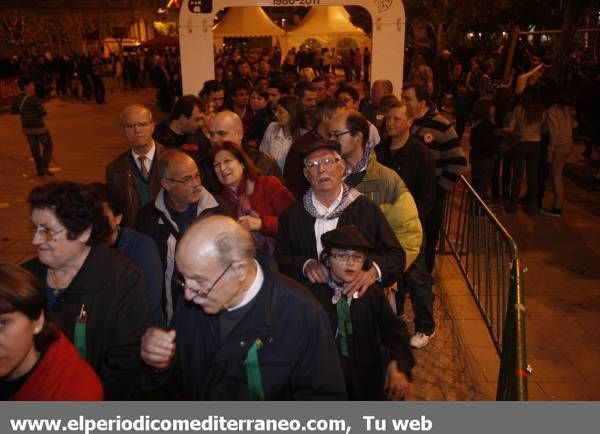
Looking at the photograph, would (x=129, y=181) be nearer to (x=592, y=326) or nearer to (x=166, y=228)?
(x=166, y=228)

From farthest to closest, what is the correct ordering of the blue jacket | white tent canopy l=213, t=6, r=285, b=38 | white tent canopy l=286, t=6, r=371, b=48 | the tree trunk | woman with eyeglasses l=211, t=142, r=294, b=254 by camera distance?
white tent canopy l=286, t=6, r=371, b=48 < white tent canopy l=213, t=6, r=285, b=38 < the tree trunk < woman with eyeglasses l=211, t=142, r=294, b=254 < the blue jacket

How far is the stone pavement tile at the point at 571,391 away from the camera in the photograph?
4637 millimetres

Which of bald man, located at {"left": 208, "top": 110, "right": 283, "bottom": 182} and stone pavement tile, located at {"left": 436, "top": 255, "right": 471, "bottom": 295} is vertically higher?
bald man, located at {"left": 208, "top": 110, "right": 283, "bottom": 182}

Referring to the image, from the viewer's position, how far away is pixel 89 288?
2697 mm

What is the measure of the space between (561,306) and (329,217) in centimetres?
397

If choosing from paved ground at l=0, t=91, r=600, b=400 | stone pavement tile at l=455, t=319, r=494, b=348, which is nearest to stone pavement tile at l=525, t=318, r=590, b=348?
paved ground at l=0, t=91, r=600, b=400

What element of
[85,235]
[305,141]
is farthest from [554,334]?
[85,235]

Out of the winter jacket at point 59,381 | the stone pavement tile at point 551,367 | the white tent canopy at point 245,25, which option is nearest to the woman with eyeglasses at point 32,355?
the winter jacket at point 59,381

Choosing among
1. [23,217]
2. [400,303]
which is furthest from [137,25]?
[400,303]

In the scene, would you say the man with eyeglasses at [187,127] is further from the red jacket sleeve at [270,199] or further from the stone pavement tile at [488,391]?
the stone pavement tile at [488,391]

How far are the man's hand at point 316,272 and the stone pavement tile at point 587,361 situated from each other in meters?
3.05

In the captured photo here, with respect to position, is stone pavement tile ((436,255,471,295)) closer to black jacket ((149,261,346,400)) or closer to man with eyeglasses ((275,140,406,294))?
man with eyeglasses ((275,140,406,294))

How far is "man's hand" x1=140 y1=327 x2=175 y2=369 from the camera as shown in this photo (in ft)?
7.70

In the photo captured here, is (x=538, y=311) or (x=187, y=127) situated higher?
(x=187, y=127)
